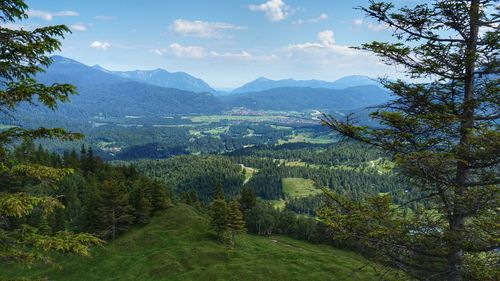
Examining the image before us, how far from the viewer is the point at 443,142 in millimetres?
15742

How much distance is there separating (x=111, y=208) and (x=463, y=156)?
82712mm

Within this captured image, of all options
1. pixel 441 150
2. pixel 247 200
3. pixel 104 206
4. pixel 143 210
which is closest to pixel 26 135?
pixel 441 150

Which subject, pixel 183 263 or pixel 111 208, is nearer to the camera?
pixel 183 263

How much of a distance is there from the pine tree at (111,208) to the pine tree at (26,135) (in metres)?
72.4

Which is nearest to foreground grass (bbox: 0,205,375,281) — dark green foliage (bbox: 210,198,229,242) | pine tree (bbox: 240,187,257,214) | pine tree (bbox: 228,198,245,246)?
dark green foliage (bbox: 210,198,229,242)

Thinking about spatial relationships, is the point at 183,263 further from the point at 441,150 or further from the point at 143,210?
the point at 441,150

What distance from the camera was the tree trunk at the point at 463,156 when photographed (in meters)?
14.9

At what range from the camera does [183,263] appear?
2781 inches

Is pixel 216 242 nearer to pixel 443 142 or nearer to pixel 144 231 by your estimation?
pixel 144 231

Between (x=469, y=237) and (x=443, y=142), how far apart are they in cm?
398

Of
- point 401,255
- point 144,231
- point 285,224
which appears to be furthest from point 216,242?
point 401,255

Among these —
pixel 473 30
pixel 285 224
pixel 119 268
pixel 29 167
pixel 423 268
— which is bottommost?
pixel 285 224

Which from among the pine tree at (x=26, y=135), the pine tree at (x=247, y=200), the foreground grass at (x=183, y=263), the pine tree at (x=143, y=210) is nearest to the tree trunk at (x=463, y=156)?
the pine tree at (x=26, y=135)

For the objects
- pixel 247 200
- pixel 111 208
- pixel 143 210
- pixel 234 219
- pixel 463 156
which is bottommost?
pixel 247 200
